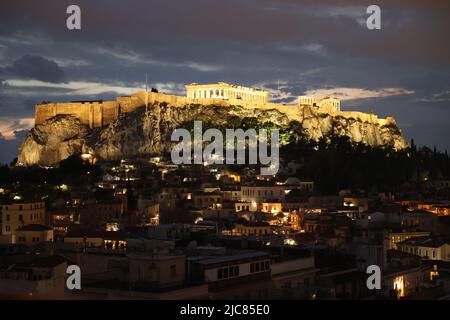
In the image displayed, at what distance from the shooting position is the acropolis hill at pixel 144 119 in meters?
57.0

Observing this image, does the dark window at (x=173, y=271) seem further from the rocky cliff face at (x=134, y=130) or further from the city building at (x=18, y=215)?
the rocky cliff face at (x=134, y=130)

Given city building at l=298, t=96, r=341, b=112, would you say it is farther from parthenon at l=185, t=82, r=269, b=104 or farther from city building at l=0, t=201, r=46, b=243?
city building at l=0, t=201, r=46, b=243

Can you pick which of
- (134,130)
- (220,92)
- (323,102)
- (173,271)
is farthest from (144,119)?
(173,271)

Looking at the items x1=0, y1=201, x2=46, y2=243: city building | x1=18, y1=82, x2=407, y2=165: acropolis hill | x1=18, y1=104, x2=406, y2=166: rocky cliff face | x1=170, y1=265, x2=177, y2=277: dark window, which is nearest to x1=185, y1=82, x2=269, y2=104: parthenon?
x1=18, y1=82, x2=407, y2=165: acropolis hill

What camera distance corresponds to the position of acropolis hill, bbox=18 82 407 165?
57.0 metres

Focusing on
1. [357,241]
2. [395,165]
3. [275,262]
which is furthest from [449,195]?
[275,262]

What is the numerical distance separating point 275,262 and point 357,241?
5985 mm

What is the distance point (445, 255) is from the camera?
2445 centimetres

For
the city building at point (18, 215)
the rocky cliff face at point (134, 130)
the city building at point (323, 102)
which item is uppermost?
the city building at point (323, 102)

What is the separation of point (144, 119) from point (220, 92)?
922 cm

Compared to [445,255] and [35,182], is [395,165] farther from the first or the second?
[445,255]

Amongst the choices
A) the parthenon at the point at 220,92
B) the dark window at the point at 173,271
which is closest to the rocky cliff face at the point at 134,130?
the parthenon at the point at 220,92
